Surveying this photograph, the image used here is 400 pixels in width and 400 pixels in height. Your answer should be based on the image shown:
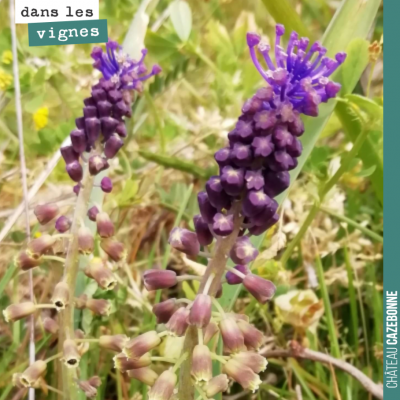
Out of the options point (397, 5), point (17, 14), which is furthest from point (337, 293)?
point (17, 14)

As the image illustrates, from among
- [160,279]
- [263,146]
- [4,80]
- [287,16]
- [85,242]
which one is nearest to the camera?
[263,146]

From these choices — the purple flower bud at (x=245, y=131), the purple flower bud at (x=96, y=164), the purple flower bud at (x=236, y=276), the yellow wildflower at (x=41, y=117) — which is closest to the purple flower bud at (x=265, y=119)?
the purple flower bud at (x=245, y=131)

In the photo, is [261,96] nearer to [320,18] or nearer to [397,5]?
[397,5]

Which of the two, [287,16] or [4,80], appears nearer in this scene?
[287,16]

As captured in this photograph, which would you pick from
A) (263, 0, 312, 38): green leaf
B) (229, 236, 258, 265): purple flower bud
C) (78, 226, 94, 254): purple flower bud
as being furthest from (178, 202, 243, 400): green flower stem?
(263, 0, 312, 38): green leaf

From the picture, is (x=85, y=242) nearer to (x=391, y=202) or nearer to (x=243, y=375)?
(x=243, y=375)

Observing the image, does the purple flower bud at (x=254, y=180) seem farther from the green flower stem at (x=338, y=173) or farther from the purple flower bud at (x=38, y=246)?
the green flower stem at (x=338, y=173)

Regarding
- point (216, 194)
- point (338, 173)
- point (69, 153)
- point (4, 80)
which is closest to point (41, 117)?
point (4, 80)
